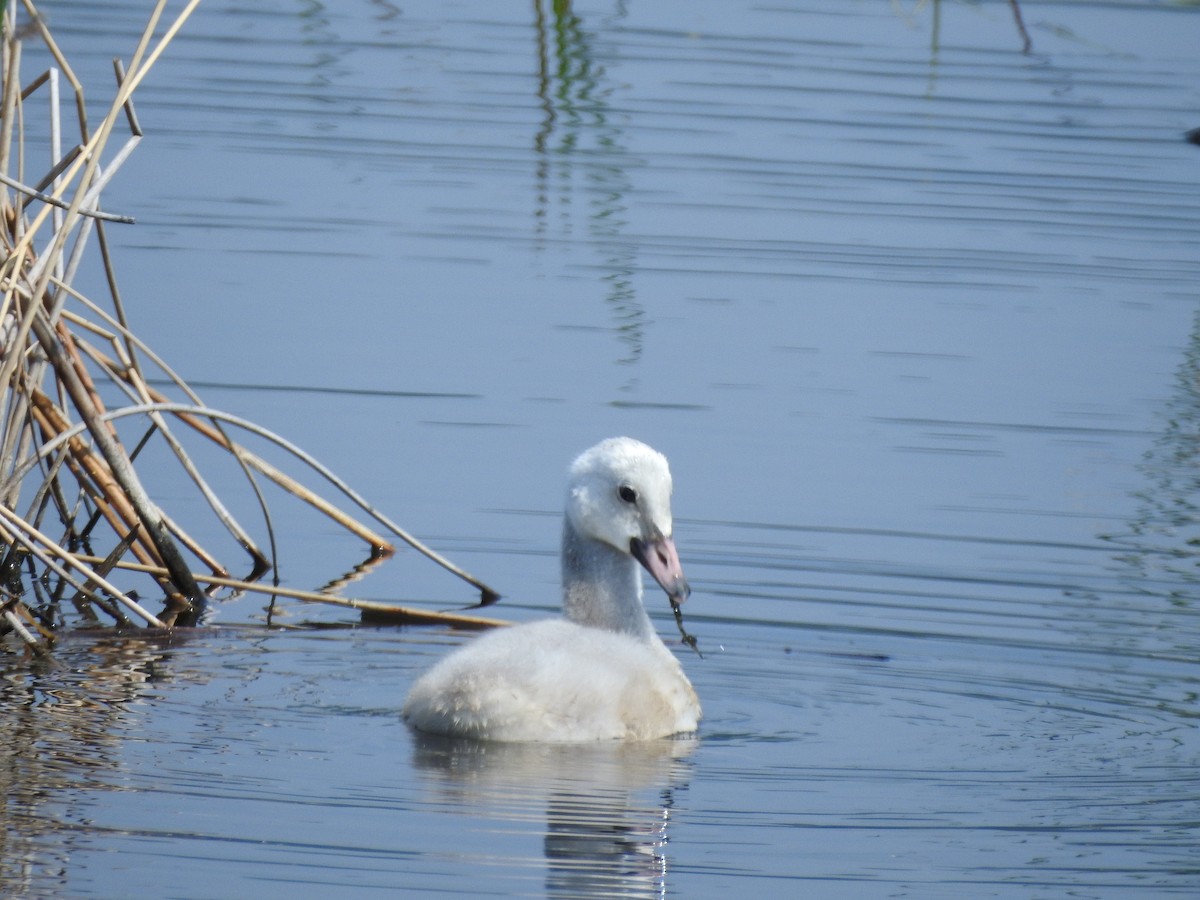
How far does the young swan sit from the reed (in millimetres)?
750

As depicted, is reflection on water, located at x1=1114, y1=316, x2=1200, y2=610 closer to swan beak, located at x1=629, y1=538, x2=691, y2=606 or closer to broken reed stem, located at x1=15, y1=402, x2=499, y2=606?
swan beak, located at x1=629, y1=538, x2=691, y2=606

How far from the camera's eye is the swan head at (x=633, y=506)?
697 cm

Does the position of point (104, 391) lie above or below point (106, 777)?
below

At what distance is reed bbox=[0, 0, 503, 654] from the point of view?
24.2 ft

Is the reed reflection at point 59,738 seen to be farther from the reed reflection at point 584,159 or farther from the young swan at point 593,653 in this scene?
the reed reflection at point 584,159

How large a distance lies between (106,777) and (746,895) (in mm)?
1568

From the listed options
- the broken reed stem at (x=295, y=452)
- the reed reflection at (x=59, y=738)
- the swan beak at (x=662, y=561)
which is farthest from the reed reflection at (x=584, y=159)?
the reed reflection at (x=59, y=738)

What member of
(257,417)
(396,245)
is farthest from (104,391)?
(396,245)

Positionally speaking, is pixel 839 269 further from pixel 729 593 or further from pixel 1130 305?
pixel 729 593

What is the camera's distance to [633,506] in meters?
7.00

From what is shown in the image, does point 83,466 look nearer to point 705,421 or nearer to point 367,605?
point 367,605

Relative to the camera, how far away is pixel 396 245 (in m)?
12.7

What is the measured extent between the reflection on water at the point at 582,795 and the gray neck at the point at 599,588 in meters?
0.51

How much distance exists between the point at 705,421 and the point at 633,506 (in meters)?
3.15
